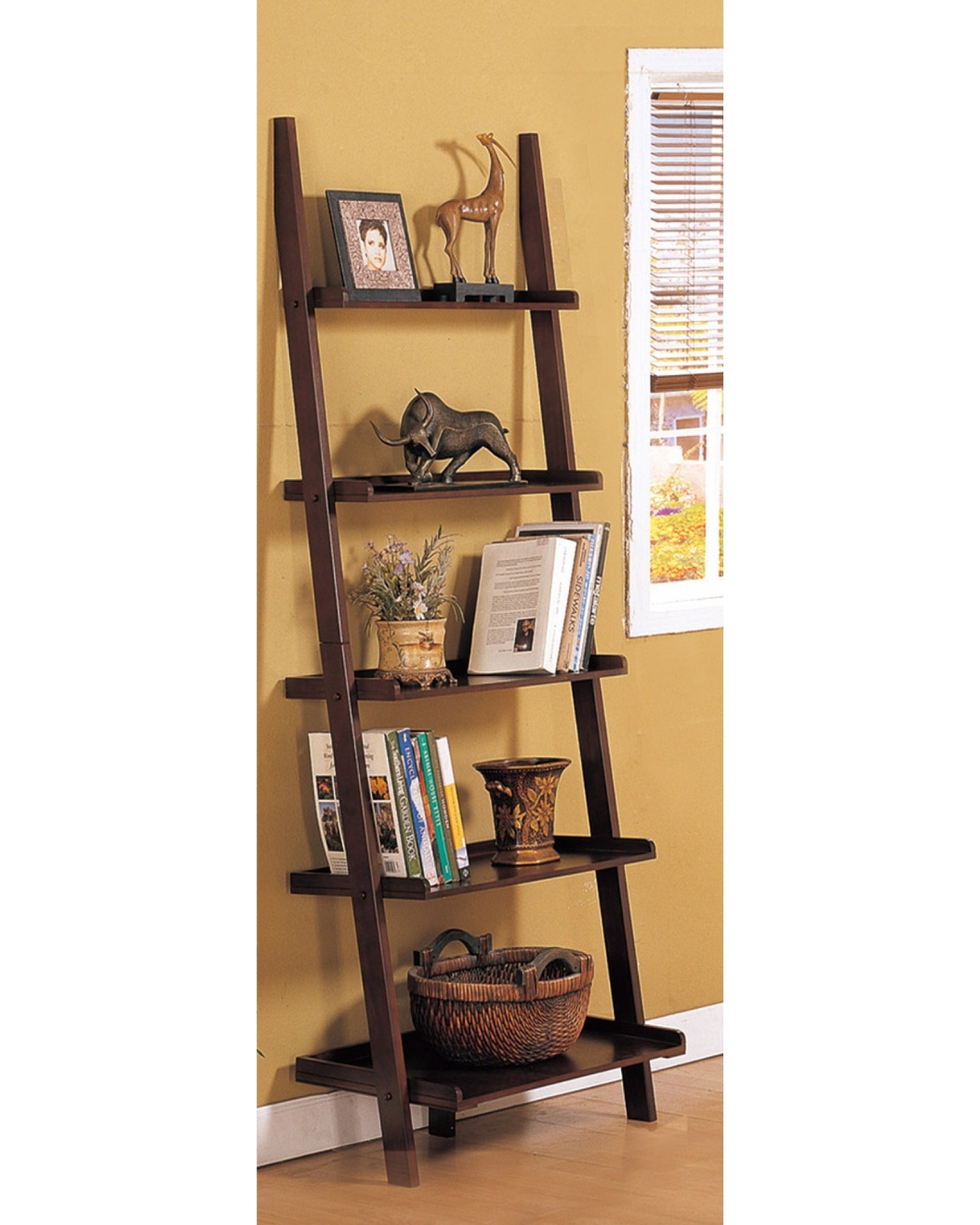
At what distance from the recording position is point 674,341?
14.4ft

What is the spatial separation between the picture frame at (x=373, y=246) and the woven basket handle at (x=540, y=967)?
4.48 ft

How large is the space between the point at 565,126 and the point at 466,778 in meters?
1.50

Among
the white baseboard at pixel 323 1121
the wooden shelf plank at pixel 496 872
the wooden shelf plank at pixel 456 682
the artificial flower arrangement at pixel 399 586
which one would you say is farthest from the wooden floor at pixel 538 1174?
the artificial flower arrangement at pixel 399 586

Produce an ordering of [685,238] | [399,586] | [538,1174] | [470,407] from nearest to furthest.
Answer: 1. [538,1174]
2. [399,586]
3. [470,407]
4. [685,238]

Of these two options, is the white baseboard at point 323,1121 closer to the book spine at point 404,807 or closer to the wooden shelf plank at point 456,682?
the book spine at point 404,807

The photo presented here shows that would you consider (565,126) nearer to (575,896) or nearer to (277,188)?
(277,188)

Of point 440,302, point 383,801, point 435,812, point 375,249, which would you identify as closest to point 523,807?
point 435,812

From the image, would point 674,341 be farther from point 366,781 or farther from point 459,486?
point 366,781

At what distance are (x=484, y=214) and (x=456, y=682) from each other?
39.2 inches

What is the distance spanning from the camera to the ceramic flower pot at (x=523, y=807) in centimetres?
373

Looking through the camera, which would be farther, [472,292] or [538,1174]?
[472,292]

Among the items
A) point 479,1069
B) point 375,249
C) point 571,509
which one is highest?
point 375,249

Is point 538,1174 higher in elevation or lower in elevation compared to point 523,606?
lower
